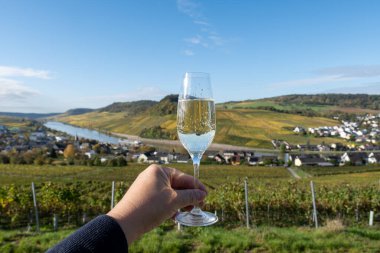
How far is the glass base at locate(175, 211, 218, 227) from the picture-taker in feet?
5.16

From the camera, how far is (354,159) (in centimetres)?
5675

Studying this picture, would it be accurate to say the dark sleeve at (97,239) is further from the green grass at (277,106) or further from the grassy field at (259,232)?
the green grass at (277,106)

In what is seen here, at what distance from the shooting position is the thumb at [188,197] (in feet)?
4.55

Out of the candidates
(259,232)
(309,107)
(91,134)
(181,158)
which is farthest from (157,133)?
(259,232)

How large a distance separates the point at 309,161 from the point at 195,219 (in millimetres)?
59237

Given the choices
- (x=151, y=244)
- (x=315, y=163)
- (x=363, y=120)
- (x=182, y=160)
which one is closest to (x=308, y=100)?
(x=363, y=120)

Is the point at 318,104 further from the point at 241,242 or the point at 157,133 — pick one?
the point at 241,242

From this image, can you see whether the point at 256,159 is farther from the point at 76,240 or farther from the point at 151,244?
the point at 76,240

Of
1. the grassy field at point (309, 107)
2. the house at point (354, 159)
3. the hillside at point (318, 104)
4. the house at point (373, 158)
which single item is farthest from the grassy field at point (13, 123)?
the house at point (373, 158)

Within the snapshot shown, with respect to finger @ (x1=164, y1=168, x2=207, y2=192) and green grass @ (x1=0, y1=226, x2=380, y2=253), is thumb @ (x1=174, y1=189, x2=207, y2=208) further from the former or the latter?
green grass @ (x1=0, y1=226, x2=380, y2=253)

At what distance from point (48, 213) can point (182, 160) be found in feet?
136

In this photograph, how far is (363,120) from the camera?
294 ft

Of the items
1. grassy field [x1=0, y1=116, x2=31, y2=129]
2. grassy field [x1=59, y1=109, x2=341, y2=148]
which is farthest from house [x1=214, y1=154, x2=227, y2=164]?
grassy field [x1=0, y1=116, x2=31, y2=129]

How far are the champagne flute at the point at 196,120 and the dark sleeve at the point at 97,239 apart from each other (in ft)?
1.89
